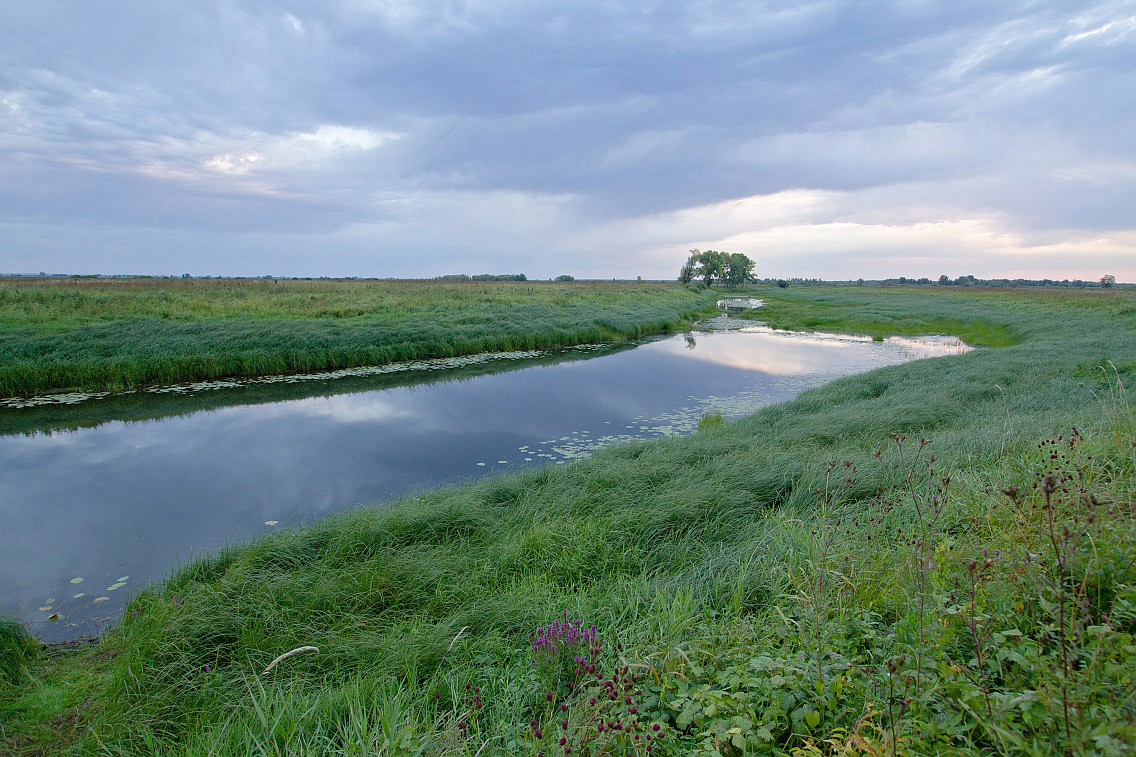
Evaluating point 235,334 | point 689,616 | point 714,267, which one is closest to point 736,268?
point 714,267

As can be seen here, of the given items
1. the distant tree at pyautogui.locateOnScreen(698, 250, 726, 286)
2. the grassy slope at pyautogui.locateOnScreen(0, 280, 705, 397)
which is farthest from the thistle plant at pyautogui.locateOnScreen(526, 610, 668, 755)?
the distant tree at pyautogui.locateOnScreen(698, 250, 726, 286)

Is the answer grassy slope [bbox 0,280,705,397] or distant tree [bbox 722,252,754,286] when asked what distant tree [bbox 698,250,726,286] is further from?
grassy slope [bbox 0,280,705,397]

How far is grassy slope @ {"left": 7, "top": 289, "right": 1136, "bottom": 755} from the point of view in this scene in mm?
2016

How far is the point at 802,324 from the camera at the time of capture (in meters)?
33.3

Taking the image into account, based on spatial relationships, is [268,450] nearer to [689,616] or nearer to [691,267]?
[689,616]

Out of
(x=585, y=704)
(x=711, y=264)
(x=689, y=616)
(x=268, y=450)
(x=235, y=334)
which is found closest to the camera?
(x=585, y=704)

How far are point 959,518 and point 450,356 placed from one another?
58.6 feet

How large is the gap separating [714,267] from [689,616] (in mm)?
83926

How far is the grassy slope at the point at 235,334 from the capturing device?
14219mm

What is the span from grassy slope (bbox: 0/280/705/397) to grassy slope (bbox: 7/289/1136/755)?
41.3 ft

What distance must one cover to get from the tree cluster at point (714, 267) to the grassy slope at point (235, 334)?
58.2 m

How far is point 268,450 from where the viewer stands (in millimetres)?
9859

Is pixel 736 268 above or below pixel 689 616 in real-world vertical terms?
above

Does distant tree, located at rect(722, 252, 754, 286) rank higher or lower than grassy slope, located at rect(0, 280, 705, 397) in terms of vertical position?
higher
